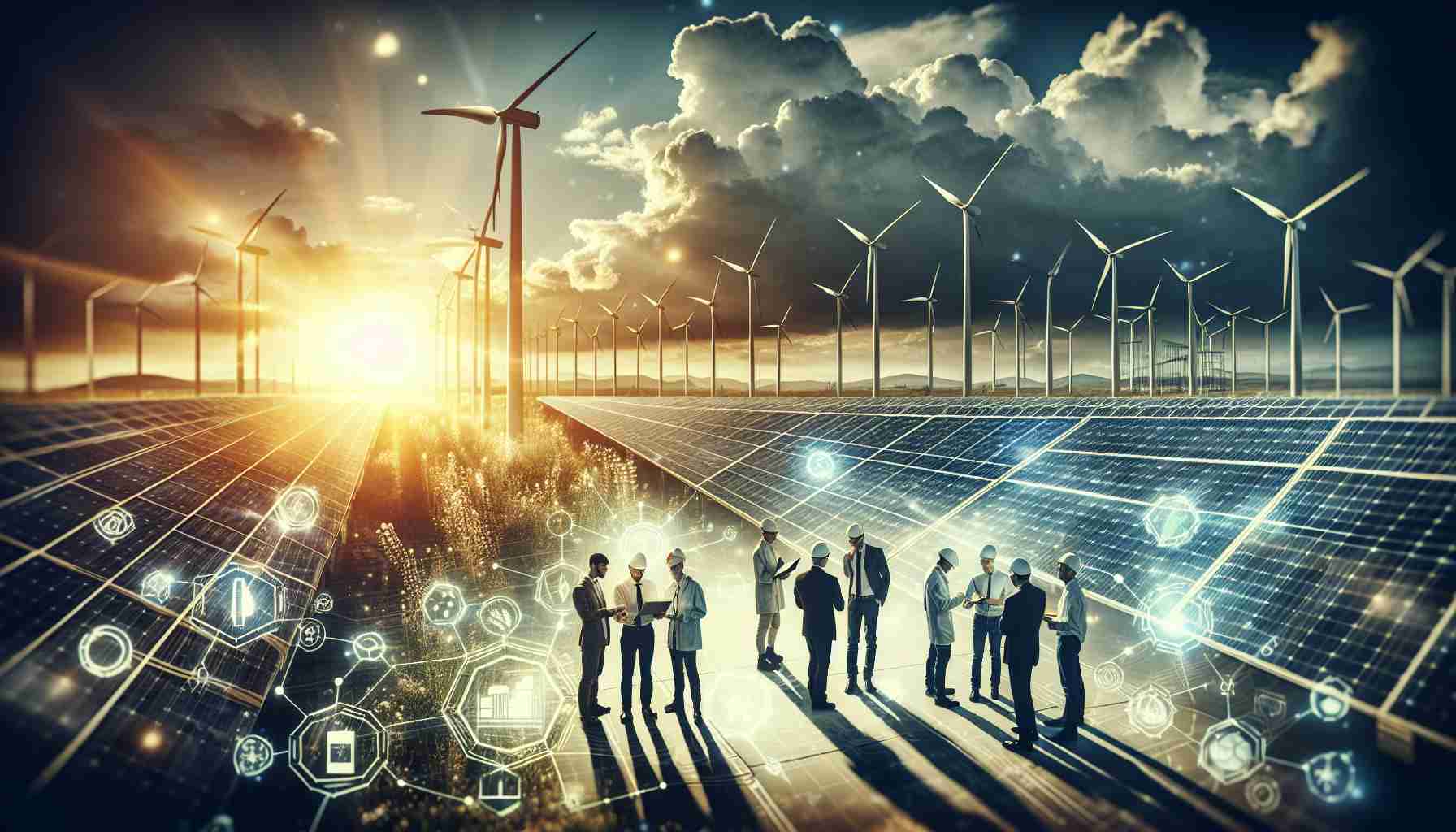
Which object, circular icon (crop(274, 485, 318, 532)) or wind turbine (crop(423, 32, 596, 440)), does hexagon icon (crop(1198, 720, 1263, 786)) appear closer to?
circular icon (crop(274, 485, 318, 532))

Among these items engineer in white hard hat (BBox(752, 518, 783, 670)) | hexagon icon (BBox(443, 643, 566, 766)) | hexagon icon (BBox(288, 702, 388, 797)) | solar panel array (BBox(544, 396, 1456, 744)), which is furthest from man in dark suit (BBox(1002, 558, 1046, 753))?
hexagon icon (BBox(288, 702, 388, 797))

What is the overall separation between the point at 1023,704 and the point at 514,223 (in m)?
31.5

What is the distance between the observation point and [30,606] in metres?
7.07

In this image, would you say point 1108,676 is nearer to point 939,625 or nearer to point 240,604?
point 939,625

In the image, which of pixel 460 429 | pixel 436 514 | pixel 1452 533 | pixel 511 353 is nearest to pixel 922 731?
pixel 1452 533

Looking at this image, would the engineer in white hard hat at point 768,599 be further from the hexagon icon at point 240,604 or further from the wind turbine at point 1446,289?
the wind turbine at point 1446,289

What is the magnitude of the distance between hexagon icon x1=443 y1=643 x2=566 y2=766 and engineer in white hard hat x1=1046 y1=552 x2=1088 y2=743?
7.93 m

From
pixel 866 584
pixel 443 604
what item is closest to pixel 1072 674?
pixel 866 584

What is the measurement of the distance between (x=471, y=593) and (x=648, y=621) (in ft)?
26.9

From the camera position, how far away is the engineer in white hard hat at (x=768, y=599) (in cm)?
1361

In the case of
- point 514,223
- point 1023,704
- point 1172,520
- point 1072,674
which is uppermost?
point 514,223

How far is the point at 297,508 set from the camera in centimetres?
1750

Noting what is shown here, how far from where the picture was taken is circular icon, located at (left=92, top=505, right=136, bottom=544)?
8.83m

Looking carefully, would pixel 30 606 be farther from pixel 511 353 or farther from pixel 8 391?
pixel 511 353
